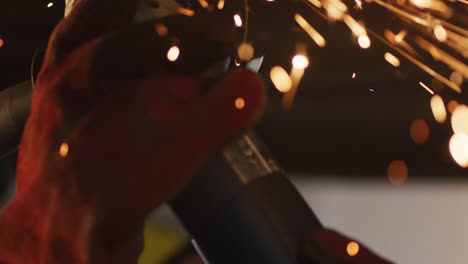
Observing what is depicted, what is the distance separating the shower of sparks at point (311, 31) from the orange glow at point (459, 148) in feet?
0.73

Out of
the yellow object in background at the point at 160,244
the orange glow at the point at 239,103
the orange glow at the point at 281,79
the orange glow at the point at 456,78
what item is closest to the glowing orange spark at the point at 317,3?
the orange glow at the point at 281,79

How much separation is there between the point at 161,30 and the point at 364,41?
1.46 ft

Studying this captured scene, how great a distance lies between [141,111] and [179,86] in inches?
1.4

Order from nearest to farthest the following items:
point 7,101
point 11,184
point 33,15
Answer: point 7,101
point 11,184
point 33,15

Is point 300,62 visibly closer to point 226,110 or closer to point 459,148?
point 459,148

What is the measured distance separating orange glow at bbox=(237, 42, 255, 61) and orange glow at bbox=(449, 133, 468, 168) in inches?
12.2

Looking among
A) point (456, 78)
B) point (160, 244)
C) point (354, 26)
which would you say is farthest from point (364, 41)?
point (160, 244)

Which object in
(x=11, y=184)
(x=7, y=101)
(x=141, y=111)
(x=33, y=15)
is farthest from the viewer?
(x=33, y=15)

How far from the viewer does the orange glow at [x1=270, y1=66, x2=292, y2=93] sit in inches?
37.3

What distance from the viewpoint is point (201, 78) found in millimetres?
501

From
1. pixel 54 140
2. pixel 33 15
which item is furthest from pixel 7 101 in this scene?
pixel 33 15

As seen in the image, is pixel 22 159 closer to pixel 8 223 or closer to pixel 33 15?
pixel 8 223

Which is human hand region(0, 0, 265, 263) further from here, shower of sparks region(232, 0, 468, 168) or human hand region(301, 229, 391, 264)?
shower of sparks region(232, 0, 468, 168)

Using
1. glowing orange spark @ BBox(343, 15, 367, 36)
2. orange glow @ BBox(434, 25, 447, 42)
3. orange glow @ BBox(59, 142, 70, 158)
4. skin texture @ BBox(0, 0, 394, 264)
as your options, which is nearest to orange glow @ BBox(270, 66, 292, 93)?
glowing orange spark @ BBox(343, 15, 367, 36)
